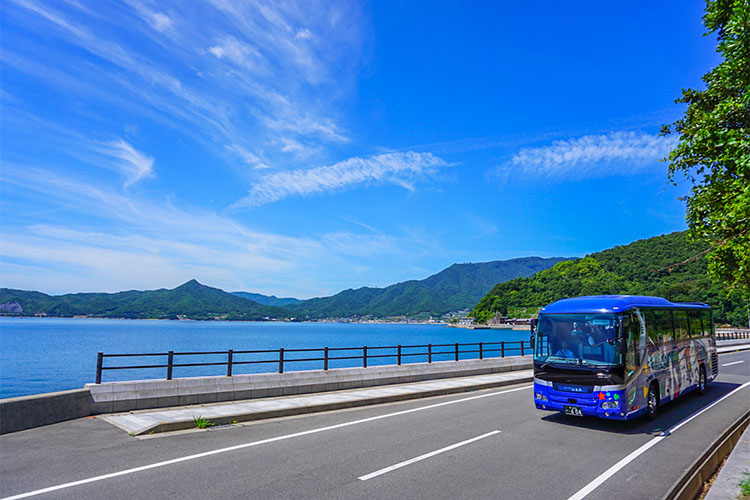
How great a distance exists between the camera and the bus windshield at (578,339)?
10.4 metres

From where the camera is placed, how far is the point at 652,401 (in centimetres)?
1140

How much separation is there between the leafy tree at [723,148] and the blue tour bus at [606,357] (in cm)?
234

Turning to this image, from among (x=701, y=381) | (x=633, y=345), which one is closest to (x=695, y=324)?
(x=701, y=381)

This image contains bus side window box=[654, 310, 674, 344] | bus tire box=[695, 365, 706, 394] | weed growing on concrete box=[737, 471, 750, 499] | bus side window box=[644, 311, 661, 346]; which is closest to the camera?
weed growing on concrete box=[737, 471, 750, 499]

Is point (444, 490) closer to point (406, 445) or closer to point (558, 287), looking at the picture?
point (406, 445)

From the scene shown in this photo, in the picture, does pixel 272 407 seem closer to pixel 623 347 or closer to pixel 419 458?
pixel 419 458

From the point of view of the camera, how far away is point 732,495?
212 inches

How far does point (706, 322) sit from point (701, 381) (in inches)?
92.6

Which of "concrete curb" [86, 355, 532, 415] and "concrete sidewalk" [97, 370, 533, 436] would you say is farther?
"concrete curb" [86, 355, 532, 415]

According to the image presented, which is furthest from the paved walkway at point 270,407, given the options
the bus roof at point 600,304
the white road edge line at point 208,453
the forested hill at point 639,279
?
the forested hill at point 639,279

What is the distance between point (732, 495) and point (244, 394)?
1116 cm

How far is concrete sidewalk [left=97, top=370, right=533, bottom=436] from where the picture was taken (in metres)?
9.88

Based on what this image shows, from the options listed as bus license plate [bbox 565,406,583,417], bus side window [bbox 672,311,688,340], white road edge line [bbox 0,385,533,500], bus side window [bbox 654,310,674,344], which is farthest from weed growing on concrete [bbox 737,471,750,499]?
bus side window [bbox 672,311,688,340]

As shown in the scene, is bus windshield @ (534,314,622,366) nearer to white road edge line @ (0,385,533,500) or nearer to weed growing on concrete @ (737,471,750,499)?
white road edge line @ (0,385,533,500)
